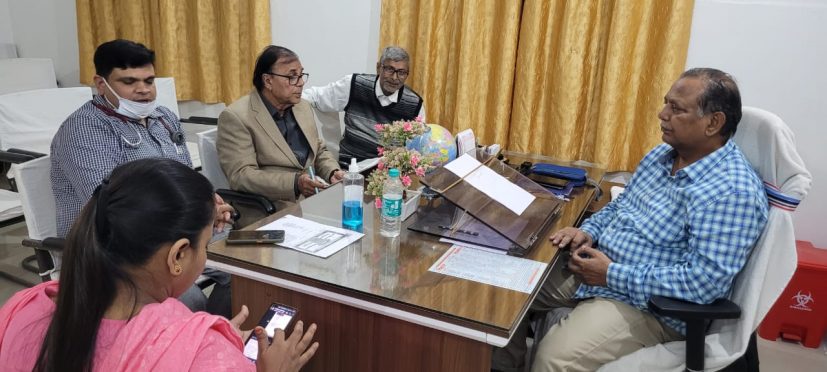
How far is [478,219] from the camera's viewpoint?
169 cm

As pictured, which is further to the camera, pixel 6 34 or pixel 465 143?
pixel 6 34

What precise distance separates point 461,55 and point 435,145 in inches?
50.1

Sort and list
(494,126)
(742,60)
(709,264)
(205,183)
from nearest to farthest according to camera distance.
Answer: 1. (205,183)
2. (709,264)
3. (742,60)
4. (494,126)

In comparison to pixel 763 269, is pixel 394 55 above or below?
above

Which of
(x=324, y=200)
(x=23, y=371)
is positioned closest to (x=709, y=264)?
(x=324, y=200)

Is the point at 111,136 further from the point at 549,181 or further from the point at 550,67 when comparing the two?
the point at 550,67

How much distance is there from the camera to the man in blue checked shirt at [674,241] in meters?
1.58

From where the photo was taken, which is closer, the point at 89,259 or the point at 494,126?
the point at 89,259

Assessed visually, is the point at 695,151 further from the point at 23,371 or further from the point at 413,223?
the point at 23,371

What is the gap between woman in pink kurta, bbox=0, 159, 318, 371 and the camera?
992 millimetres

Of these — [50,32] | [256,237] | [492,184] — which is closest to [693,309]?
[492,184]

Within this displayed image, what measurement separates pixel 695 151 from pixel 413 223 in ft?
3.00

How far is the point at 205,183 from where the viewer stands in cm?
117

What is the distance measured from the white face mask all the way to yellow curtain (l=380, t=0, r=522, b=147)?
166cm
